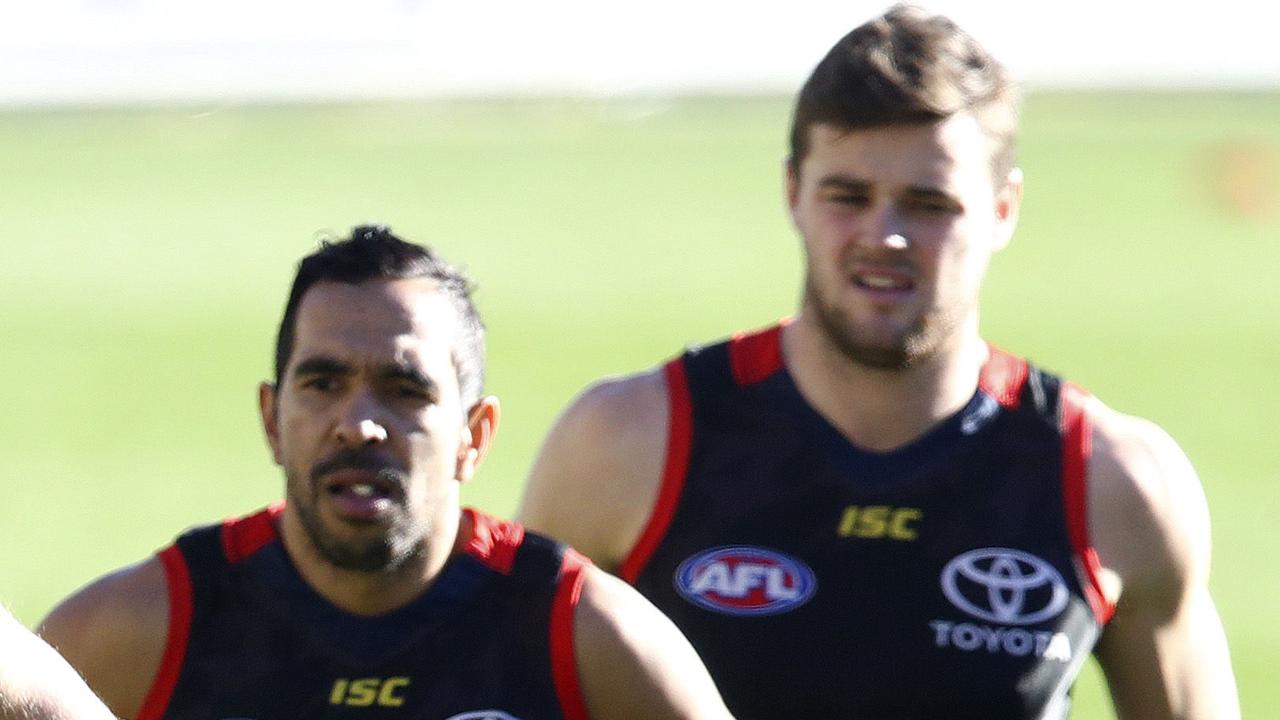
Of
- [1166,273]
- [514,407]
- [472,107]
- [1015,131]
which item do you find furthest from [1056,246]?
[1015,131]

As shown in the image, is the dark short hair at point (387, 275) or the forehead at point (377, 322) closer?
the forehead at point (377, 322)

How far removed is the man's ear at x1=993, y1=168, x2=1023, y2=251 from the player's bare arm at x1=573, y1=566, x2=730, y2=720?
3.55 feet

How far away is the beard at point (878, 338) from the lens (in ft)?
14.0

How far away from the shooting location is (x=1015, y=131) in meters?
4.51

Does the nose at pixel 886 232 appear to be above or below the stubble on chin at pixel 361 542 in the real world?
above

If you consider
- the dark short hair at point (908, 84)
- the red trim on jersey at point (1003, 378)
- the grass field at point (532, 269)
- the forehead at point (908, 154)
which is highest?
the dark short hair at point (908, 84)

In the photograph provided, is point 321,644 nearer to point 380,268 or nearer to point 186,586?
point 186,586

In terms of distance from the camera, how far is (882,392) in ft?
14.6

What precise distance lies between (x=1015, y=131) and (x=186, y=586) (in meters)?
1.75

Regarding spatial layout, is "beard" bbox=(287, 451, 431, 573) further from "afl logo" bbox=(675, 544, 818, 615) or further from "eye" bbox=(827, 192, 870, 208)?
"eye" bbox=(827, 192, 870, 208)

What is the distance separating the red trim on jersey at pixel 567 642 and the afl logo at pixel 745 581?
1.56 feet

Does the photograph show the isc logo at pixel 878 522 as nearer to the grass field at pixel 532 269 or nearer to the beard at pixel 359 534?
the beard at pixel 359 534

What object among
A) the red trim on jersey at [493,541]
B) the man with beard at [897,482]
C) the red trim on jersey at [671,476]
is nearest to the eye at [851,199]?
the man with beard at [897,482]

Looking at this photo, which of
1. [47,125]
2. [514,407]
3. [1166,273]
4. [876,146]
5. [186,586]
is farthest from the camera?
[47,125]
